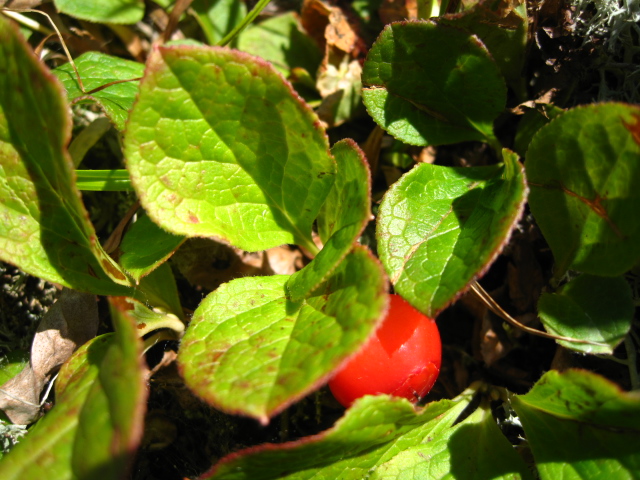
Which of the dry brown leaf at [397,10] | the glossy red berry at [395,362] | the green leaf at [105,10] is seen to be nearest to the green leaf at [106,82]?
the green leaf at [105,10]

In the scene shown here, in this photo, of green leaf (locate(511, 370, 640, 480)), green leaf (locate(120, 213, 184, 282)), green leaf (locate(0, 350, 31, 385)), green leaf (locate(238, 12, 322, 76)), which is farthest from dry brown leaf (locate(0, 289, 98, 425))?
green leaf (locate(511, 370, 640, 480))

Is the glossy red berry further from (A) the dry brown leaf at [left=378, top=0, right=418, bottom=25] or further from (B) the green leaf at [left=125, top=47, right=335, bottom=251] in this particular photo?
(A) the dry brown leaf at [left=378, top=0, right=418, bottom=25]

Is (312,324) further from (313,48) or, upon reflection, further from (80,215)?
(313,48)

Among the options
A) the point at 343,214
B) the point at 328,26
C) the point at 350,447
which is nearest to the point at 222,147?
the point at 343,214

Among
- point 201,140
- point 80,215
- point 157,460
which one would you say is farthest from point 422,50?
point 157,460

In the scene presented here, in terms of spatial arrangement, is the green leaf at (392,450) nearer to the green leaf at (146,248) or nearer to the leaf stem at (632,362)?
the leaf stem at (632,362)
